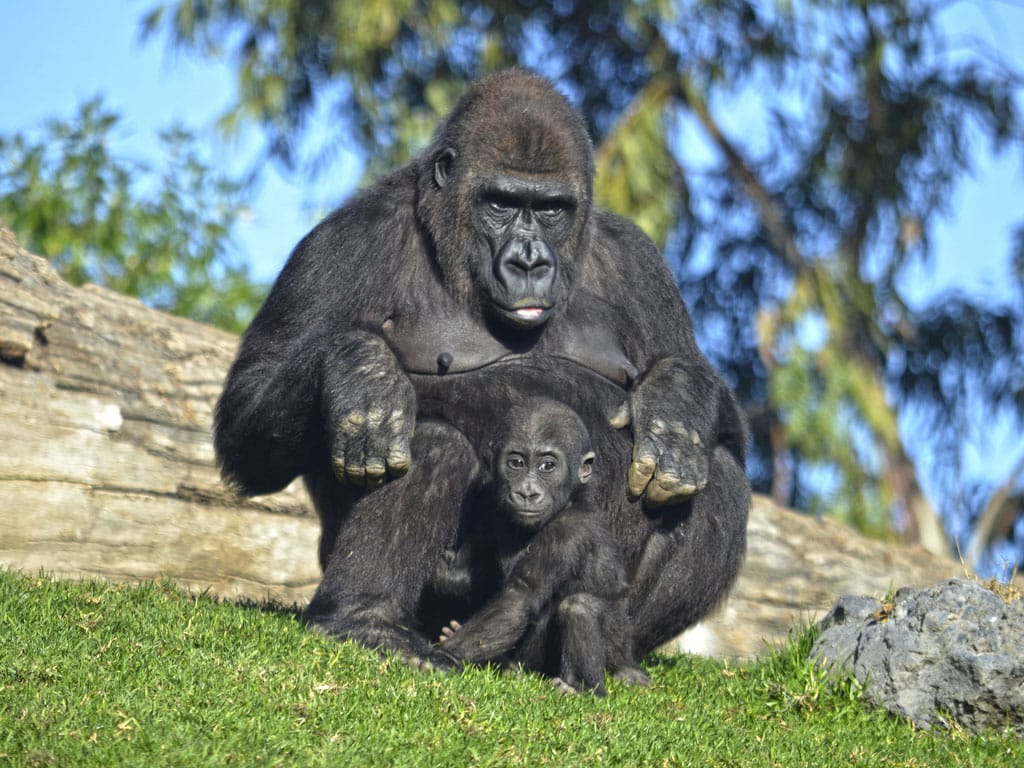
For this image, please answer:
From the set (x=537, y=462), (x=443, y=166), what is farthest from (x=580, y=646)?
(x=443, y=166)

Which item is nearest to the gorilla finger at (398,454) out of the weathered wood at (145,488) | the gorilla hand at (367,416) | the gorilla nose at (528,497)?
the gorilla hand at (367,416)

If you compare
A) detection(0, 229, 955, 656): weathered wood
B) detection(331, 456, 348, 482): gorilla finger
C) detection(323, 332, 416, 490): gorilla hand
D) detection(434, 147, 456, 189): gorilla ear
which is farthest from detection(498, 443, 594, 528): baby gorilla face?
detection(0, 229, 955, 656): weathered wood

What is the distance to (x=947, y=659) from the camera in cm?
548

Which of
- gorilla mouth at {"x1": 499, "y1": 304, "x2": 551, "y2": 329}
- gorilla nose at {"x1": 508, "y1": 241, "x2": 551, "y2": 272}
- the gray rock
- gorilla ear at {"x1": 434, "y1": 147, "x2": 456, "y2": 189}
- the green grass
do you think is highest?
gorilla ear at {"x1": 434, "y1": 147, "x2": 456, "y2": 189}

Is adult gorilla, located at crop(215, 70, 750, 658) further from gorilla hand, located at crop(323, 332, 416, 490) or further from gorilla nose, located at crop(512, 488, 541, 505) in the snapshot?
gorilla nose, located at crop(512, 488, 541, 505)

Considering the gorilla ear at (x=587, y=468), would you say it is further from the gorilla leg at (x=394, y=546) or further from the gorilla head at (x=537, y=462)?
the gorilla leg at (x=394, y=546)

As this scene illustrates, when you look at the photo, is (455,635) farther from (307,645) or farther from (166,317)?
(166,317)

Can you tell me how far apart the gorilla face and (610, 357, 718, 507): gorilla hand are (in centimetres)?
58

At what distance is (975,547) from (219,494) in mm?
12872

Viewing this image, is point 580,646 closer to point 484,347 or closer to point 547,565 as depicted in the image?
point 547,565

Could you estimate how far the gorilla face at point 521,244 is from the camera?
588cm

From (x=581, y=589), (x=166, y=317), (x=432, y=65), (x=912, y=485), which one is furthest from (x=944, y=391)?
(x=581, y=589)

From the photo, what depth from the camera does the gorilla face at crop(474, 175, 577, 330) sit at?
5.88 m

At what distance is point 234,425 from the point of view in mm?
6027
